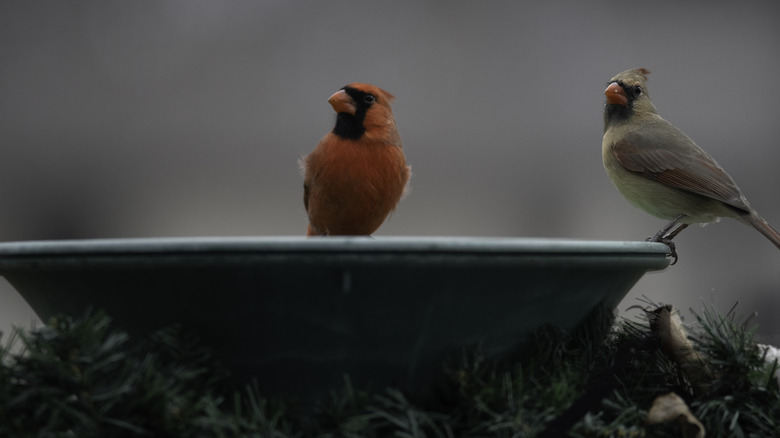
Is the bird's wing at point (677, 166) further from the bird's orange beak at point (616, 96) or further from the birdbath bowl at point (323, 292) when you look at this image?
the birdbath bowl at point (323, 292)

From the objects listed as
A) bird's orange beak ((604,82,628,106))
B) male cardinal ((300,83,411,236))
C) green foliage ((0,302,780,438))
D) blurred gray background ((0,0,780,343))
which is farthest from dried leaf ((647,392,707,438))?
blurred gray background ((0,0,780,343))

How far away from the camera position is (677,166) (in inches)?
85.6

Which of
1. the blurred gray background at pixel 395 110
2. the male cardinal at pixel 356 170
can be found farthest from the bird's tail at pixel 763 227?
the blurred gray background at pixel 395 110

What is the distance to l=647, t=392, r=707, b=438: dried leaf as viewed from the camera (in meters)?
0.84

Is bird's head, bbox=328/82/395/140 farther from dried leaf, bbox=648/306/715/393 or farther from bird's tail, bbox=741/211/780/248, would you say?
bird's tail, bbox=741/211/780/248

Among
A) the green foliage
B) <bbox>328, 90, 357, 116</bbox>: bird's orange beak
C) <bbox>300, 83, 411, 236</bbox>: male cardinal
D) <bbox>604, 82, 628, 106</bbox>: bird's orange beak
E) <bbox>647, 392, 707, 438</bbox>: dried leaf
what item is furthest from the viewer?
<bbox>604, 82, 628, 106</bbox>: bird's orange beak

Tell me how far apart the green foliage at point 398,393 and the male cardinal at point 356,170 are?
757 millimetres

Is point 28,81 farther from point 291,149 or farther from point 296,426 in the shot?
point 296,426

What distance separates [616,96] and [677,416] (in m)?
1.60

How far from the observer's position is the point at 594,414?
0.92 metres

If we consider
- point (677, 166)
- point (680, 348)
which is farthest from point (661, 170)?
point (680, 348)

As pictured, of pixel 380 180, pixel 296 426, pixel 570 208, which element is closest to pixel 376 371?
pixel 296 426

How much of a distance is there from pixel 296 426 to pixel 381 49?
10.9 ft

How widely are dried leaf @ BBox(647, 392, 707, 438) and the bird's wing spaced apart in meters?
1.34
